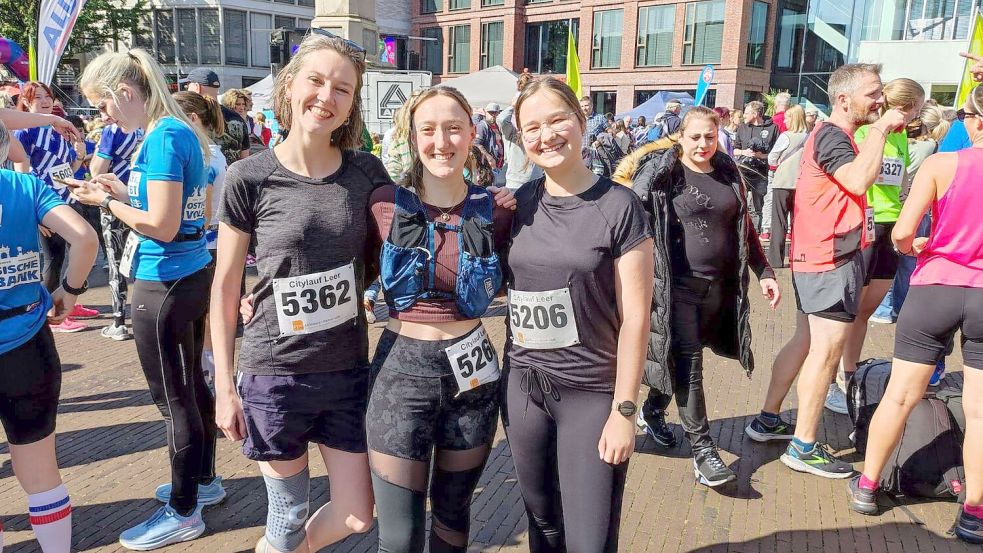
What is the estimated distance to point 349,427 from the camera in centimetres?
235

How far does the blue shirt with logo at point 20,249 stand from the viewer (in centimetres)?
238

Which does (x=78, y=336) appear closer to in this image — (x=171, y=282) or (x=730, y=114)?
(x=171, y=282)

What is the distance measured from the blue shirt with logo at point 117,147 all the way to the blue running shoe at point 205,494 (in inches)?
80.7

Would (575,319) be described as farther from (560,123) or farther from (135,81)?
(135,81)

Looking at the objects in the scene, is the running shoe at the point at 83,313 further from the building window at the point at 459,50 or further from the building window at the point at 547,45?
the building window at the point at 459,50

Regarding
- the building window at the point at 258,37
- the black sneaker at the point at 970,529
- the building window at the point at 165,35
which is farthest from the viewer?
the building window at the point at 165,35

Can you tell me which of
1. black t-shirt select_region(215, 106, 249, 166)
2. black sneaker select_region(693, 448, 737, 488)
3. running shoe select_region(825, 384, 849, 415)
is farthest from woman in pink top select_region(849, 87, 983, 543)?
black t-shirt select_region(215, 106, 249, 166)

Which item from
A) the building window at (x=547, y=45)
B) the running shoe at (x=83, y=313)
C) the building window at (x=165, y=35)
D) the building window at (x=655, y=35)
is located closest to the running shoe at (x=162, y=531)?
the running shoe at (x=83, y=313)

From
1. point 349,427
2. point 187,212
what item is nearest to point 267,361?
point 349,427

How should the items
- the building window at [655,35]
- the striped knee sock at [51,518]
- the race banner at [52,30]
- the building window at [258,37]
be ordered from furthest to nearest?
the building window at [258,37], the building window at [655,35], the race banner at [52,30], the striped knee sock at [51,518]

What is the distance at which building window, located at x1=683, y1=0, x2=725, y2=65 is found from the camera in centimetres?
3111

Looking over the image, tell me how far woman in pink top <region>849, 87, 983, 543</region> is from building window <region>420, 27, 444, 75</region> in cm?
4240

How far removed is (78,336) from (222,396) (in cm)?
496

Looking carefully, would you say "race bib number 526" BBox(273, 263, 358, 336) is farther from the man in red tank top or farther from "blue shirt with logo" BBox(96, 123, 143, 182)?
"blue shirt with logo" BBox(96, 123, 143, 182)
